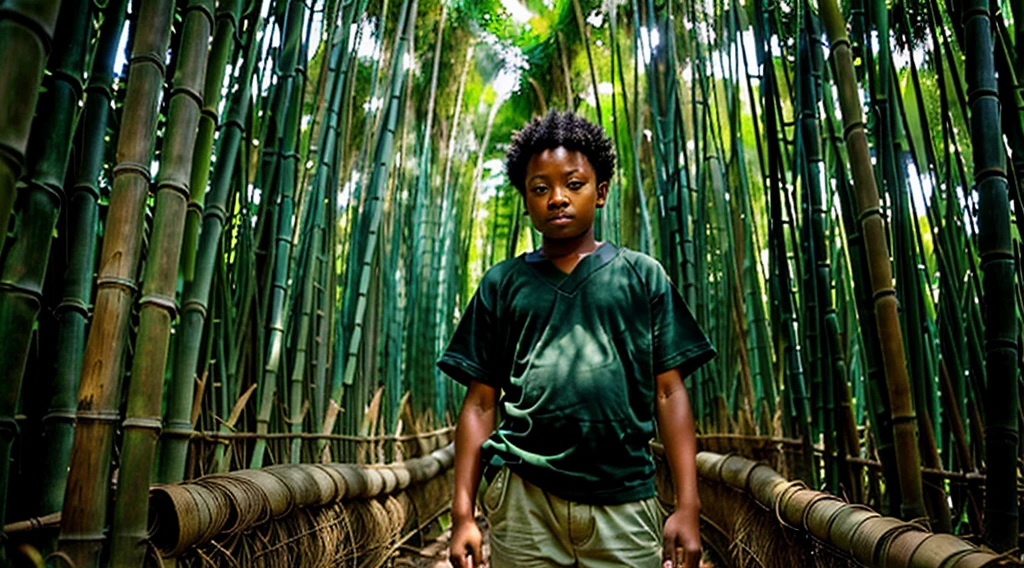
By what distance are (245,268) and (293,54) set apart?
40cm

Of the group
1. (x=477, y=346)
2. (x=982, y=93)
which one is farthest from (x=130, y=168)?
(x=982, y=93)

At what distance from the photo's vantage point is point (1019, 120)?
3.44 feet

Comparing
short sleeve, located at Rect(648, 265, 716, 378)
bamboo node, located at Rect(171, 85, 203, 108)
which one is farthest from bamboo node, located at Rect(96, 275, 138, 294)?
short sleeve, located at Rect(648, 265, 716, 378)

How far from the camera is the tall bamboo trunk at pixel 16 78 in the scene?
1.71ft

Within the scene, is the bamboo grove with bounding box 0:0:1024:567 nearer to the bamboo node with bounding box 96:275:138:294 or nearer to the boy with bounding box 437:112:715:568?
the bamboo node with bounding box 96:275:138:294

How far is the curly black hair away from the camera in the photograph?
1173 mm

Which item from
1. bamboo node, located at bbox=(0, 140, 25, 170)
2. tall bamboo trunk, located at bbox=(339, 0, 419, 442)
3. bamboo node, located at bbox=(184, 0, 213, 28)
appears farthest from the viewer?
tall bamboo trunk, located at bbox=(339, 0, 419, 442)

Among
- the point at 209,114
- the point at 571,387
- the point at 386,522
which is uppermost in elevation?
the point at 209,114

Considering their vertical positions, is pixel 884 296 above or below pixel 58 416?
above

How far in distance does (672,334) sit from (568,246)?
190mm

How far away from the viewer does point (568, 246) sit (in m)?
1.18

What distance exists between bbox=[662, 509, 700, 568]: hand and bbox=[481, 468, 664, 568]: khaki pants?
0.09 ft

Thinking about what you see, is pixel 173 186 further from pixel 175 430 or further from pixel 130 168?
pixel 175 430

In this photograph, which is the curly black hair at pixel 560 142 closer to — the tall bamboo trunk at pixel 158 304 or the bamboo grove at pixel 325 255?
the bamboo grove at pixel 325 255
